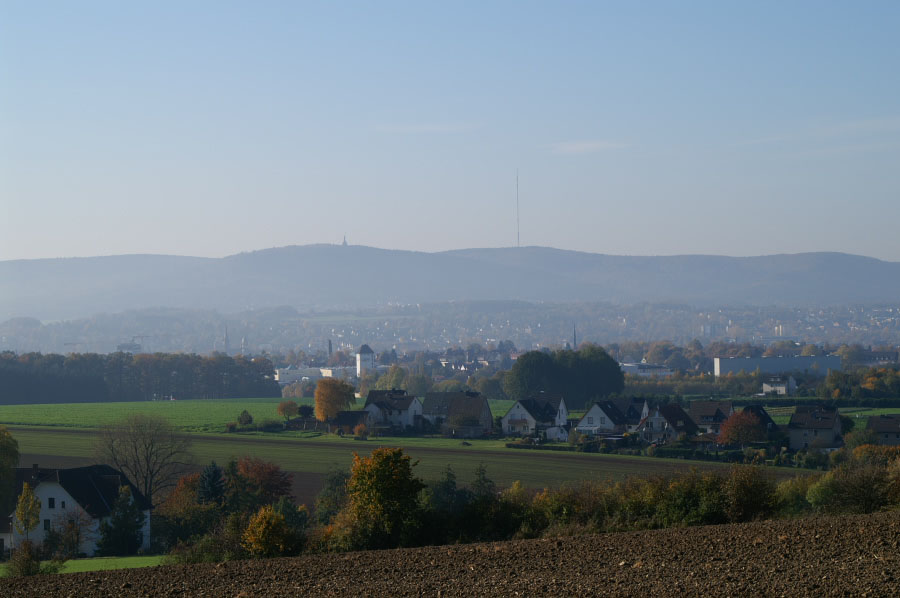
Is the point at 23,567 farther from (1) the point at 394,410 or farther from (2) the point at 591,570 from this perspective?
(1) the point at 394,410

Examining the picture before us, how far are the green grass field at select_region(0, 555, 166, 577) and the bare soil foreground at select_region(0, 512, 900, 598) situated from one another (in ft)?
16.3

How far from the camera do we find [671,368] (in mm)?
128375

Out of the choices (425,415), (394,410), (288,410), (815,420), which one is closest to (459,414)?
(394,410)

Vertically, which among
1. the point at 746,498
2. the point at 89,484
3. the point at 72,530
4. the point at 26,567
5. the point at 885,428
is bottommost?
the point at 72,530

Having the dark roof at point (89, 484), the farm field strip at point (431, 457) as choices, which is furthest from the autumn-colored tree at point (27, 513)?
the farm field strip at point (431, 457)

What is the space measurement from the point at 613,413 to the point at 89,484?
31.6 metres

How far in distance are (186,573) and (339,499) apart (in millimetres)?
12473

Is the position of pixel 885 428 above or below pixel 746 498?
below

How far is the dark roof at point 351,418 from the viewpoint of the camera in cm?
5588

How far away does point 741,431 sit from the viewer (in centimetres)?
4522

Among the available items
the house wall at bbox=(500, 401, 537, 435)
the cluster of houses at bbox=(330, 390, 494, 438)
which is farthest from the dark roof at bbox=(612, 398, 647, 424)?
the cluster of houses at bbox=(330, 390, 494, 438)

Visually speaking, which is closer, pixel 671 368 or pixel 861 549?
pixel 861 549

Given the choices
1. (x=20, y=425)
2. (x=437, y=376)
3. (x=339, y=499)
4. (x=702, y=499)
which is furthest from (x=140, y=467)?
(x=437, y=376)

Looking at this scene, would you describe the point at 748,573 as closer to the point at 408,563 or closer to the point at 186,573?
the point at 408,563
